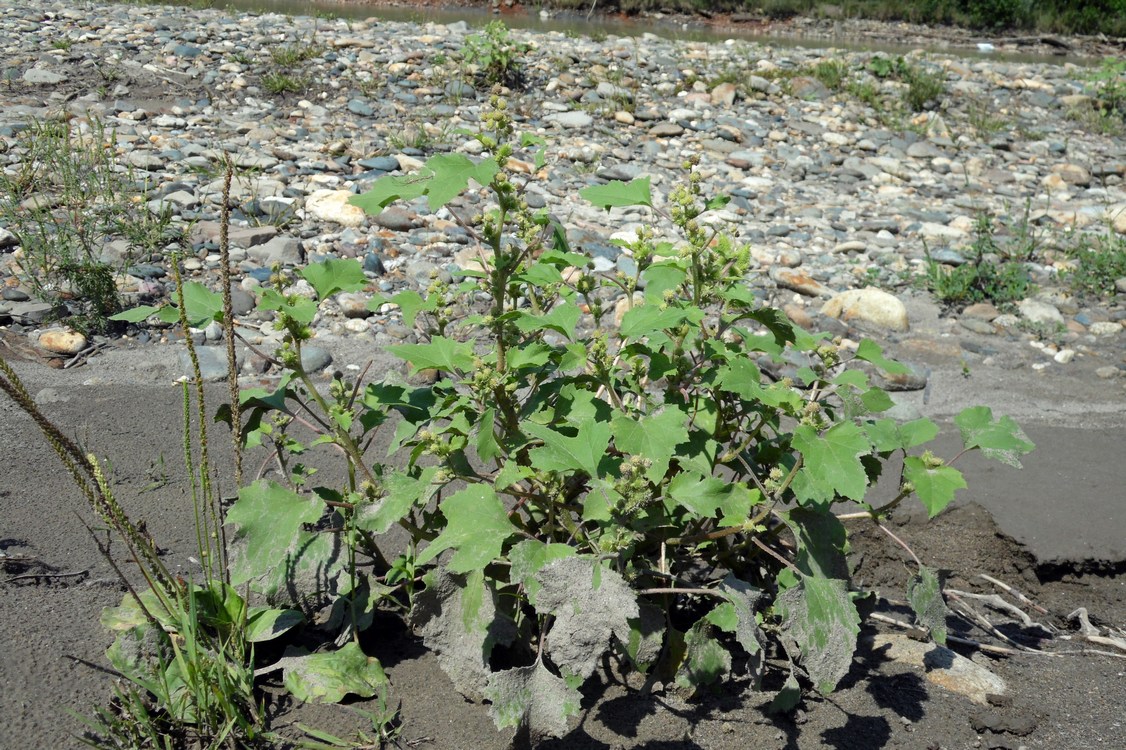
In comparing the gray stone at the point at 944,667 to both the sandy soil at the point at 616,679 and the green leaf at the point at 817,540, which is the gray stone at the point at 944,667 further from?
the green leaf at the point at 817,540

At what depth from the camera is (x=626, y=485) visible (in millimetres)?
1776

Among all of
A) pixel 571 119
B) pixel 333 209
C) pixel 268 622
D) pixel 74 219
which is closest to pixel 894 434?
pixel 268 622

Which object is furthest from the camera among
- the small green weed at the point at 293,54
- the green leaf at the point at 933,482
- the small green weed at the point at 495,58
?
the small green weed at the point at 495,58

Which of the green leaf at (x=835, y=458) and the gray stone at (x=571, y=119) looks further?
the gray stone at (x=571, y=119)

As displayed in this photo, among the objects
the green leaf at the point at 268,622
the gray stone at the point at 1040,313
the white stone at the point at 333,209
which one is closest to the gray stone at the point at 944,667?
the green leaf at the point at 268,622

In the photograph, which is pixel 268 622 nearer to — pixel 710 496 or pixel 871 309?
pixel 710 496

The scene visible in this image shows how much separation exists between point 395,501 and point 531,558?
285mm

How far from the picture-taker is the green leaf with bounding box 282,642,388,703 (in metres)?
1.95

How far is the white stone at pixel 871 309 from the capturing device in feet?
15.0

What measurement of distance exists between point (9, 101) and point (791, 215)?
15.3ft

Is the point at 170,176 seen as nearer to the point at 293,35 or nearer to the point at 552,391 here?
the point at 293,35

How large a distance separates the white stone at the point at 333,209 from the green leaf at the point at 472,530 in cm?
320

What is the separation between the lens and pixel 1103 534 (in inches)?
117

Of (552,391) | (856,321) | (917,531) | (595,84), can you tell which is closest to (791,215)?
(856,321)
